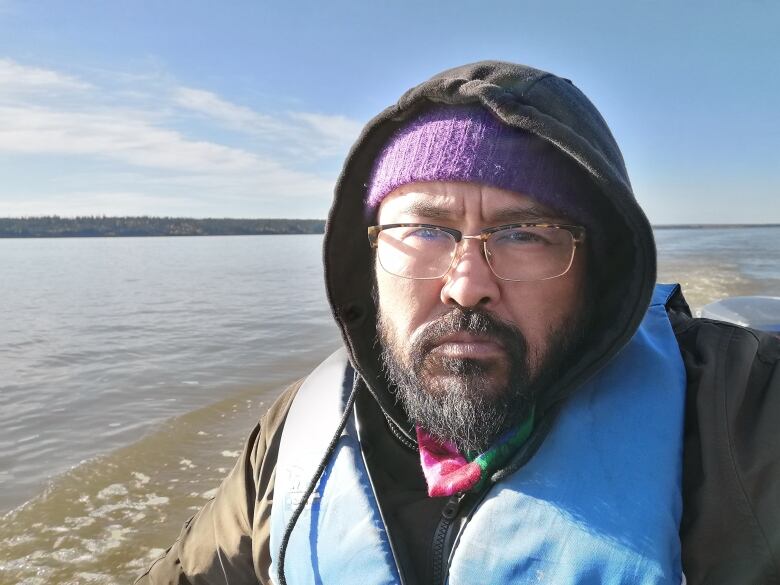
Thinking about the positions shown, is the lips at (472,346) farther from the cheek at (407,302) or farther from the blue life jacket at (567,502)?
the blue life jacket at (567,502)

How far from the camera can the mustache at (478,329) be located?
1439mm

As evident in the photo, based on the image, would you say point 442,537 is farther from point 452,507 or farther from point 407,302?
point 407,302

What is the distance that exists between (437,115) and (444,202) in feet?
0.83

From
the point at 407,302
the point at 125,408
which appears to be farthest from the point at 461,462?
the point at 125,408

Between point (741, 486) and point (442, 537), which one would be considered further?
point (442, 537)

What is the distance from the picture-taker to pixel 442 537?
143 cm

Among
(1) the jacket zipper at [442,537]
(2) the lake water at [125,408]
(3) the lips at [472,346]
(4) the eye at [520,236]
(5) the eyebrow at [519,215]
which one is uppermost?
(5) the eyebrow at [519,215]

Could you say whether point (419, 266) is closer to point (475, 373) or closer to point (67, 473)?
point (475, 373)

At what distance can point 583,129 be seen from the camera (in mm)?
1490

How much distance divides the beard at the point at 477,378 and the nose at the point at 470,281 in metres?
0.03

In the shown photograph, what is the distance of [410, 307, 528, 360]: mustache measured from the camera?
4.72 feet

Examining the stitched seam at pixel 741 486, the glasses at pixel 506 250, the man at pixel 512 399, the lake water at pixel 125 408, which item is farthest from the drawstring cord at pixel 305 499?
the lake water at pixel 125 408

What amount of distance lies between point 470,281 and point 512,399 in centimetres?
32

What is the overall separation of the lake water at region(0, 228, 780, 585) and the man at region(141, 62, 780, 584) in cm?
256
